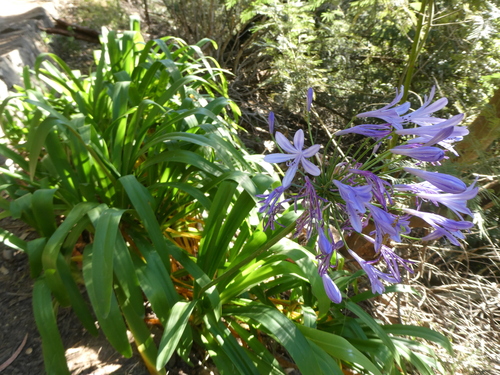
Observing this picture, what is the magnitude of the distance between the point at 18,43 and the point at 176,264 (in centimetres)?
326

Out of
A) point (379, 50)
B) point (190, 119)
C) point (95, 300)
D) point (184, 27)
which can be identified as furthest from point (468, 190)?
point (184, 27)

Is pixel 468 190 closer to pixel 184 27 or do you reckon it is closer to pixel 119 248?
pixel 119 248

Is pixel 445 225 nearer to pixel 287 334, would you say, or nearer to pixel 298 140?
pixel 298 140

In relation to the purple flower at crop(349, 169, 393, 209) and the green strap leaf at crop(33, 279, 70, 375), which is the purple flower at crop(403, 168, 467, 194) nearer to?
the purple flower at crop(349, 169, 393, 209)

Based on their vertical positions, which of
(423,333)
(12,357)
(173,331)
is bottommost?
(423,333)

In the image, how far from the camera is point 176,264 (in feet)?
6.19

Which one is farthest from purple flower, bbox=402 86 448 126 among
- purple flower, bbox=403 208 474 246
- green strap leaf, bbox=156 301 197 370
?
green strap leaf, bbox=156 301 197 370

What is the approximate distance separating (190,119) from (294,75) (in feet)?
4.31

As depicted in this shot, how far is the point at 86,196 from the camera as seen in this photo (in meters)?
1.70

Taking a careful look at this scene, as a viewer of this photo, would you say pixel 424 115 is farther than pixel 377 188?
Yes

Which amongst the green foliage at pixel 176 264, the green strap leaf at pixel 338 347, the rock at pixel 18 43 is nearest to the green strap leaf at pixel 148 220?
the green foliage at pixel 176 264

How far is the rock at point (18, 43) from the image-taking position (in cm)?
323

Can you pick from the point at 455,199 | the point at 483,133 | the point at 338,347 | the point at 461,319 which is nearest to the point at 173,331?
the point at 338,347

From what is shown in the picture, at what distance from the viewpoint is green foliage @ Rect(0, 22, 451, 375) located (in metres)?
1.28
